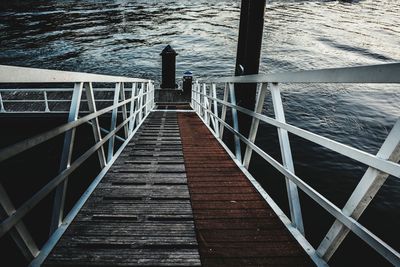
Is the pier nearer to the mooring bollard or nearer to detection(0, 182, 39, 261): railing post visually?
detection(0, 182, 39, 261): railing post

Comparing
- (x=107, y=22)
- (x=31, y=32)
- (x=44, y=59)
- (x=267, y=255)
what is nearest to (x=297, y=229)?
(x=267, y=255)

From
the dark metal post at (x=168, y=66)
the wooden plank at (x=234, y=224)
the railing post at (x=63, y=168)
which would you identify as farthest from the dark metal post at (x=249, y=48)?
the dark metal post at (x=168, y=66)

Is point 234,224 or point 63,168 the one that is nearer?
point 63,168

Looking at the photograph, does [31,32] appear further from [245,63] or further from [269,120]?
[269,120]

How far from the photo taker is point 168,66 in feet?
46.3

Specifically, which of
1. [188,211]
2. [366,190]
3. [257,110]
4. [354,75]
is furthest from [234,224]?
[354,75]

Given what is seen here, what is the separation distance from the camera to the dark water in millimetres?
7219

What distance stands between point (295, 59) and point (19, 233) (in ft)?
87.6

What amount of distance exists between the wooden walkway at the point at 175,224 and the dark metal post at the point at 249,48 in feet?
11.3

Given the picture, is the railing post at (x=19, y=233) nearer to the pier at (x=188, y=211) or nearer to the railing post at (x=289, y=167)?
the pier at (x=188, y=211)

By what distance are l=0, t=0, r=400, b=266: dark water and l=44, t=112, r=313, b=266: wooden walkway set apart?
3.97m

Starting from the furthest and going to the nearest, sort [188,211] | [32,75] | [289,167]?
[188,211], [289,167], [32,75]

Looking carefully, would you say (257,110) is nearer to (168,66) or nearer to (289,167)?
(289,167)

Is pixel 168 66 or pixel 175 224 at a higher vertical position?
pixel 175 224
